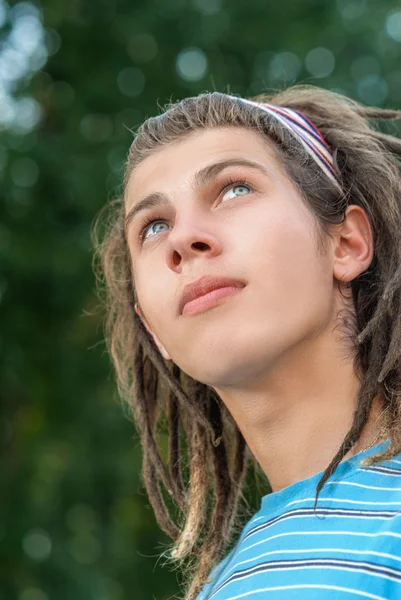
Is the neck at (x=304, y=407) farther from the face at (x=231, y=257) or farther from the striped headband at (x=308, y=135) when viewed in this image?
the striped headband at (x=308, y=135)

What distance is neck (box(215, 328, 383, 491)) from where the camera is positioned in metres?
2.14

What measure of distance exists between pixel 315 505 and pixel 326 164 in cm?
102

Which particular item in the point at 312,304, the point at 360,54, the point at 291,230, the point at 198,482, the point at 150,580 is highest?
the point at 360,54

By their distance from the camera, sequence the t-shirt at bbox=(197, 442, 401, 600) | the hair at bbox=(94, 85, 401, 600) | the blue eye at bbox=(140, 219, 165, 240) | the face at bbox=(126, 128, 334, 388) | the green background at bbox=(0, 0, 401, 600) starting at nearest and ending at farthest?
the t-shirt at bbox=(197, 442, 401, 600)
the face at bbox=(126, 128, 334, 388)
the hair at bbox=(94, 85, 401, 600)
the blue eye at bbox=(140, 219, 165, 240)
the green background at bbox=(0, 0, 401, 600)

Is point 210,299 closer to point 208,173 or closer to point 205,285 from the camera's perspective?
point 205,285

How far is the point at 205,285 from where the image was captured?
2145mm

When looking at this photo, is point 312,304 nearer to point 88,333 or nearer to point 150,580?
point 88,333

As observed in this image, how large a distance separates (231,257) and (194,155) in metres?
0.39

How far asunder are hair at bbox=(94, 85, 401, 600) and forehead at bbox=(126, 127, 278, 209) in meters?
0.03

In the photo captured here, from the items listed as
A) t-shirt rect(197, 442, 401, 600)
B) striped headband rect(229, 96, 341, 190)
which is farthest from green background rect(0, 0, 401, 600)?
t-shirt rect(197, 442, 401, 600)

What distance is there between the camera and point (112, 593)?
698cm

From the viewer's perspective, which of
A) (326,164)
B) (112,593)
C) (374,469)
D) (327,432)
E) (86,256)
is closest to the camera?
(374,469)

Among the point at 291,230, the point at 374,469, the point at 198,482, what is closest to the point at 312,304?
the point at 291,230

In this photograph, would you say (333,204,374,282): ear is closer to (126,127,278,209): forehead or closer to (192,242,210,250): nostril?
(126,127,278,209): forehead
